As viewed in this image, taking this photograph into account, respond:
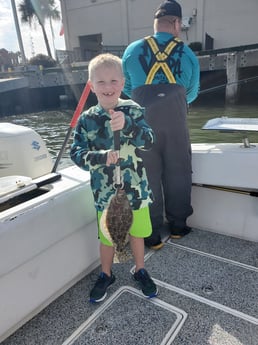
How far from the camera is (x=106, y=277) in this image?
1808 mm

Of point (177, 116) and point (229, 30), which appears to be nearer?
point (177, 116)

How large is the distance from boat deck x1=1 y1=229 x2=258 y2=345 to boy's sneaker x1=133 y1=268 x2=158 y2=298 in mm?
40

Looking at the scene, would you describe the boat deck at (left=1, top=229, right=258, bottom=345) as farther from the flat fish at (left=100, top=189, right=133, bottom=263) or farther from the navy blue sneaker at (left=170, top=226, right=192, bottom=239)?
the flat fish at (left=100, top=189, right=133, bottom=263)

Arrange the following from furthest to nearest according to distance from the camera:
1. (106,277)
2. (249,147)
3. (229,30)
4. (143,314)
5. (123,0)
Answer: (123,0) < (229,30) < (249,147) < (106,277) < (143,314)

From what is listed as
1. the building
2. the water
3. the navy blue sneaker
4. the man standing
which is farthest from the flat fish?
the building

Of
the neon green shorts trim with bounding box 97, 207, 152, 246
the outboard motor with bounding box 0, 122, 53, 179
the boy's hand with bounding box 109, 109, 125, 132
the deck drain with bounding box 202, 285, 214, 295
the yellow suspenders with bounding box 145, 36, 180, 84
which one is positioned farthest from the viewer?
the outboard motor with bounding box 0, 122, 53, 179

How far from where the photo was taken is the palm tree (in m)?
35.1

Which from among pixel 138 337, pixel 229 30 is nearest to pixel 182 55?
pixel 138 337

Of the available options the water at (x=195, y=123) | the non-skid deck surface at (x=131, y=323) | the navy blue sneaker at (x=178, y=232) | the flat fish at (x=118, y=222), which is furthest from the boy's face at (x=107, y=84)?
the water at (x=195, y=123)

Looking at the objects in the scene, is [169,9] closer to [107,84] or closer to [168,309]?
[107,84]

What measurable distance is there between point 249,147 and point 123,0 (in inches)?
1191

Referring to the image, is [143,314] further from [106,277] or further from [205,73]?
[205,73]

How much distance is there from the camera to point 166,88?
6.40 ft

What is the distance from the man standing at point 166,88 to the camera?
1959 mm
